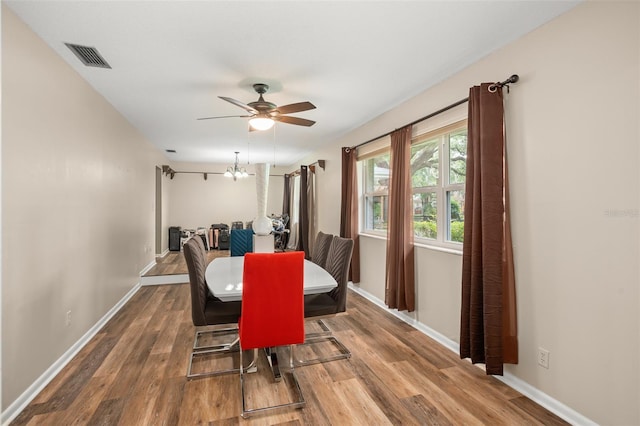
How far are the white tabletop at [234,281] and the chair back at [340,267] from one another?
0.12 metres

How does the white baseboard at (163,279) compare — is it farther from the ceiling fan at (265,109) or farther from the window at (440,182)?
the window at (440,182)

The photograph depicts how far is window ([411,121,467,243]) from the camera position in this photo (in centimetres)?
292

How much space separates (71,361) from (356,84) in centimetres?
344

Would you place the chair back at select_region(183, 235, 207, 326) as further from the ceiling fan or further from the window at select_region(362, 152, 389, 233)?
the window at select_region(362, 152, 389, 233)

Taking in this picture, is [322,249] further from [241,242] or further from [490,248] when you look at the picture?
[490,248]

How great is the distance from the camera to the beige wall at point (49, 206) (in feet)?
6.13

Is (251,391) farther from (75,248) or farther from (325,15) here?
(325,15)

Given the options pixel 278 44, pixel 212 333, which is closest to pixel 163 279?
pixel 212 333

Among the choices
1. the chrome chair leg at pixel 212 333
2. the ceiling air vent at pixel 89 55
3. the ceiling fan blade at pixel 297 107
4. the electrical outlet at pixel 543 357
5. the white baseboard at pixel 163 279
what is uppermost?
the ceiling air vent at pixel 89 55

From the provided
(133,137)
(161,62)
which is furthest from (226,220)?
(161,62)

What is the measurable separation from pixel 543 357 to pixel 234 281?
2.20 metres

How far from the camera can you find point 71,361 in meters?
2.52

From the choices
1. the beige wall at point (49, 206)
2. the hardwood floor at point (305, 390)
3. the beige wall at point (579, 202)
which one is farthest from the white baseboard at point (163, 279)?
the beige wall at point (579, 202)

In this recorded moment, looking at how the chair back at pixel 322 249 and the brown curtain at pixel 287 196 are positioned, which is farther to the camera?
the brown curtain at pixel 287 196
